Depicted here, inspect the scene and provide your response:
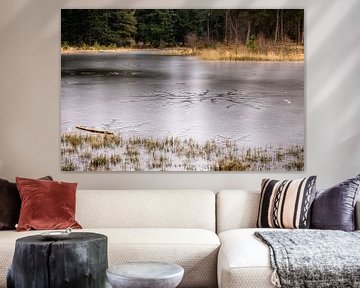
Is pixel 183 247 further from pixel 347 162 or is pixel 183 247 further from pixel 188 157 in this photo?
pixel 347 162

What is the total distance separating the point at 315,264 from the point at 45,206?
6.57ft

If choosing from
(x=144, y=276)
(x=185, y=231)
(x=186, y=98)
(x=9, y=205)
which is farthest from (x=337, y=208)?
(x=9, y=205)

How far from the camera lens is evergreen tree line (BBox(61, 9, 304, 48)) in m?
5.34

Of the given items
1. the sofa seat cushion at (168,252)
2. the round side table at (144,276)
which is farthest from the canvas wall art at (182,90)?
the round side table at (144,276)

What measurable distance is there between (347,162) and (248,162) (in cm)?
82

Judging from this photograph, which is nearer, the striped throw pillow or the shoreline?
the striped throw pillow

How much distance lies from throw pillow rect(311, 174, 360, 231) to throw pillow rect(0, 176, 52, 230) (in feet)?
6.99

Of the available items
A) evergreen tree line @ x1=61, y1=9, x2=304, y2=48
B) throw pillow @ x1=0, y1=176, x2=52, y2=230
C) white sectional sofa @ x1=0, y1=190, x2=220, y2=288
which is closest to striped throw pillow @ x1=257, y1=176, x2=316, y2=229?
white sectional sofa @ x1=0, y1=190, x2=220, y2=288

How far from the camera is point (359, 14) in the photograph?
210 inches

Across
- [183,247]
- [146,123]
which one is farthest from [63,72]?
[183,247]

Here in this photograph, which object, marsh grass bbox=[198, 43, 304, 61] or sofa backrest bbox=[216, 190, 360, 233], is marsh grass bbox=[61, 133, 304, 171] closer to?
sofa backrest bbox=[216, 190, 360, 233]

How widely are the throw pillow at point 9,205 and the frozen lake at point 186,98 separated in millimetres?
842

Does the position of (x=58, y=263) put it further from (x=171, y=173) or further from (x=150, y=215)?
(x=171, y=173)

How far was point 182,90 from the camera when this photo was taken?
5.35m
